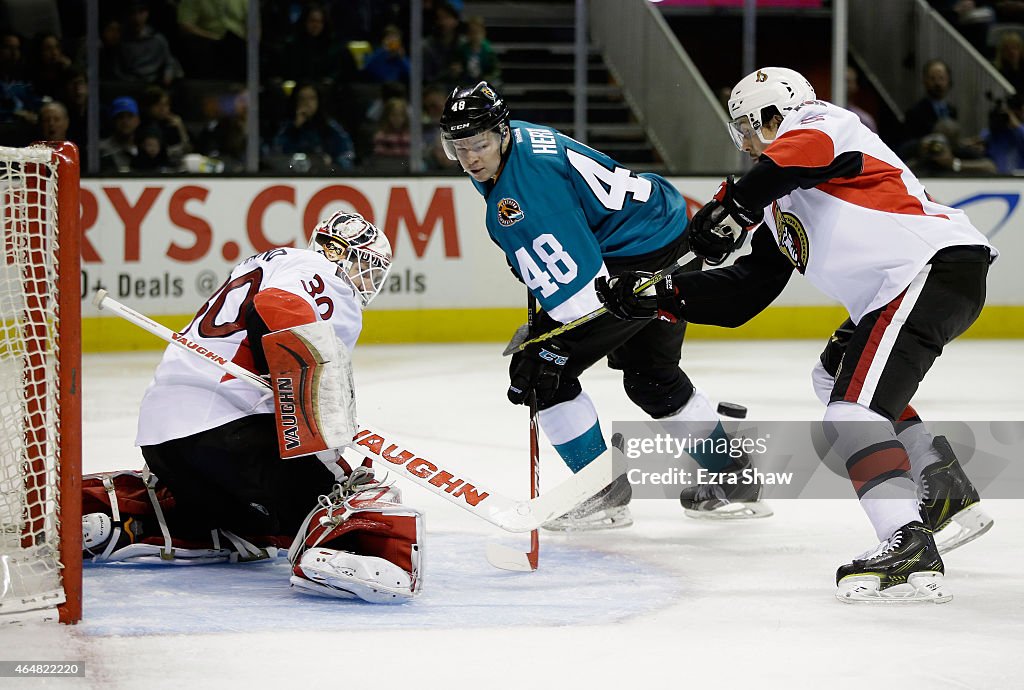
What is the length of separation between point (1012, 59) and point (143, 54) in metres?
5.05

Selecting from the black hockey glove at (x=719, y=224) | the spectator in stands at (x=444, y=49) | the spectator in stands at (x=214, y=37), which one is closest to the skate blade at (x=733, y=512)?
the black hockey glove at (x=719, y=224)

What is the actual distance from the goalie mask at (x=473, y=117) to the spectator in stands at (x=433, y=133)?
4.11 metres

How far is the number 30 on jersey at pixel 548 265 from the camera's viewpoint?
3.07 metres

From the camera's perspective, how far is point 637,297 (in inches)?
115

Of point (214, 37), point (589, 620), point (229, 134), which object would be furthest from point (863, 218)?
point (214, 37)

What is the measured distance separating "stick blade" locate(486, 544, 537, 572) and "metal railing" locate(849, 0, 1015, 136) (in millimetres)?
6131

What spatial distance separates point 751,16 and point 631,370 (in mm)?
4691

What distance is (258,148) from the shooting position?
23.3ft

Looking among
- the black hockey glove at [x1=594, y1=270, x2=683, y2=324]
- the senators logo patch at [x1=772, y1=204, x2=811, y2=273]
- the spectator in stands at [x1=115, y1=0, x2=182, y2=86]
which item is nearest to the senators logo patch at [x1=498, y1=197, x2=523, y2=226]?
the black hockey glove at [x1=594, y1=270, x2=683, y2=324]

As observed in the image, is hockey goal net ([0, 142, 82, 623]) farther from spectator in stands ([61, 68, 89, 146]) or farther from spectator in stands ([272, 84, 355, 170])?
spectator in stands ([272, 84, 355, 170])

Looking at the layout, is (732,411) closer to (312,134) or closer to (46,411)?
(46,411)

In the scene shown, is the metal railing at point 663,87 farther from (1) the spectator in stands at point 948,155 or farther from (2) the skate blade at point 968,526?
(2) the skate blade at point 968,526

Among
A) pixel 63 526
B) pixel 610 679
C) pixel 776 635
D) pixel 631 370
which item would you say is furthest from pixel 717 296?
pixel 63 526

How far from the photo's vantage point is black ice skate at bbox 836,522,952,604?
256 cm
